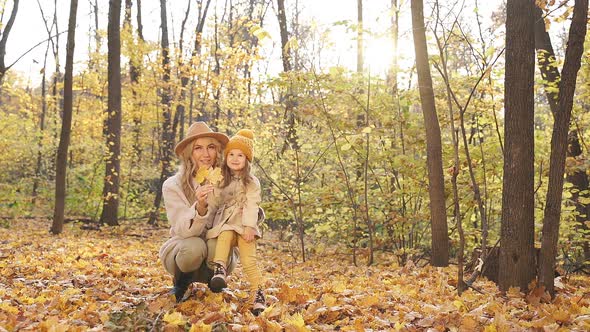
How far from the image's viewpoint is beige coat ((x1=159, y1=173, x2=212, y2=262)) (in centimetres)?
397

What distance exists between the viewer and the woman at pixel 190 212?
397cm

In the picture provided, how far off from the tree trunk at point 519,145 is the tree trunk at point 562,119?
0.35 m

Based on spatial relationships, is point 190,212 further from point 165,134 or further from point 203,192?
point 165,134

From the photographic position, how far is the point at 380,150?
27.8 feet

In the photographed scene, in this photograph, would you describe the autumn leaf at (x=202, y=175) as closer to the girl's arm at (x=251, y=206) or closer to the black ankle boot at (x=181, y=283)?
the girl's arm at (x=251, y=206)

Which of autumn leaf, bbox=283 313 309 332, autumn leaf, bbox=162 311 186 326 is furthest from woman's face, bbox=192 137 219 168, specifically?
autumn leaf, bbox=283 313 309 332

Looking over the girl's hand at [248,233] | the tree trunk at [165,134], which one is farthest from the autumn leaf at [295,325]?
the tree trunk at [165,134]

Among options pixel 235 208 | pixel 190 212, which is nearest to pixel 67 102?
pixel 190 212

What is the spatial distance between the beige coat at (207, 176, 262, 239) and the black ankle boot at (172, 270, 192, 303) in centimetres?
41

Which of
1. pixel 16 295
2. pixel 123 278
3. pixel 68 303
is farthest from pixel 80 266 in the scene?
pixel 68 303

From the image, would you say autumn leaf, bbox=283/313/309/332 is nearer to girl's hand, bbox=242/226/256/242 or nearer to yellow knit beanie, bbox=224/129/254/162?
girl's hand, bbox=242/226/256/242

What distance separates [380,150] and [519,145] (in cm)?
417

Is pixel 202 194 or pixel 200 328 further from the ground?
pixel 202 194

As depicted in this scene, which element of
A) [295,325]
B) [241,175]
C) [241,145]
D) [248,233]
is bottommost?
[295,325]
